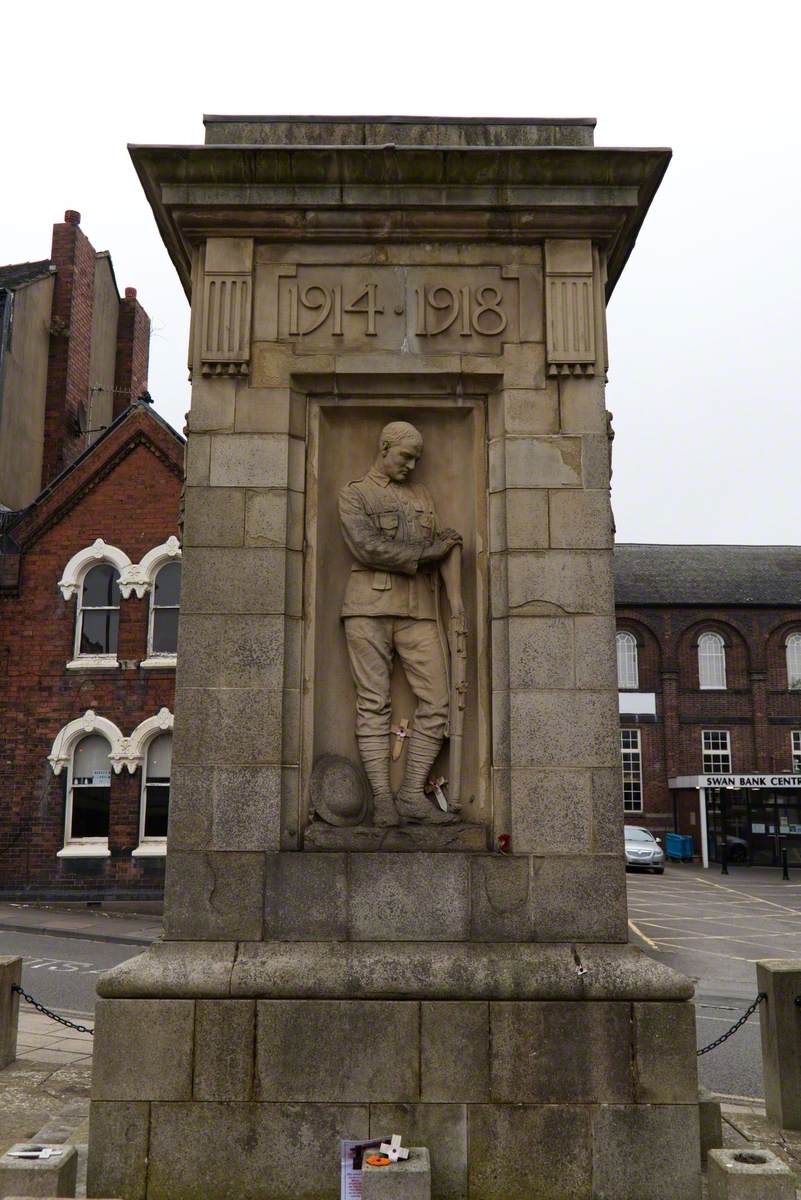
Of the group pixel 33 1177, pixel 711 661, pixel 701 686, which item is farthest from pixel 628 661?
pixel 33 1177

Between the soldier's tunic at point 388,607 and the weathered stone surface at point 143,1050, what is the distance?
1.95 m

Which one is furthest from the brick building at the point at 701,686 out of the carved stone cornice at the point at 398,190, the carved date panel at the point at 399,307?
the carved stone cornice at the point at 398,190

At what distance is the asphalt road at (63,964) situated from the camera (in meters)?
12.2

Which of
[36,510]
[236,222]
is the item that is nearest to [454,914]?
[236,222]

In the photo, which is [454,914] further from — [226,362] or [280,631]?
[226,362]

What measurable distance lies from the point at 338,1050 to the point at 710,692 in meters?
43.5

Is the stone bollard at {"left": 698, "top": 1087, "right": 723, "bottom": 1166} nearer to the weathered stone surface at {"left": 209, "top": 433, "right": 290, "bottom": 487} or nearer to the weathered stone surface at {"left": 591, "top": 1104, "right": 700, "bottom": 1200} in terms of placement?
the weathered stone surface at {"left": 591, "top": 1104, "right": 700, "bottom": 1200}

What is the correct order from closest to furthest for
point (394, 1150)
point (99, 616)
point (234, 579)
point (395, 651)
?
point (394, 1150) < point (234, 579) < point (395, 651) < point (99, 616)

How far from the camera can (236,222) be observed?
21.8 feet

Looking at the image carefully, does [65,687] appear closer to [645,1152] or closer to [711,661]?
[645,1152]

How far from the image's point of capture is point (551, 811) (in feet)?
19.9

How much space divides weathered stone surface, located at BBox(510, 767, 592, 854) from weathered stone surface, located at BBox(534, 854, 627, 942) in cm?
9

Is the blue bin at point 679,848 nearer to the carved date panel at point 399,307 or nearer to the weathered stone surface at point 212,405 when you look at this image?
the carved date panel at point 399,307

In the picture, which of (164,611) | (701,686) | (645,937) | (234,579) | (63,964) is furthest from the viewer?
(701,686)
